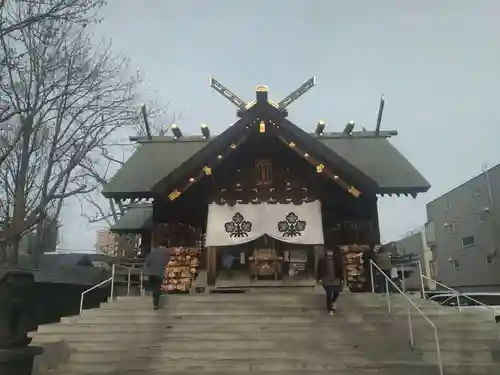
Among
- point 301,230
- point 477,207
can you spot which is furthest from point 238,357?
point 477,207

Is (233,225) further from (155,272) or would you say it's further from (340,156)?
(340,156)

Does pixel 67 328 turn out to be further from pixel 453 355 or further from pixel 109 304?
pixel 453 355

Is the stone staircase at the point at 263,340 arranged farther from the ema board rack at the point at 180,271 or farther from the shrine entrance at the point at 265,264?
the shrine entrance at the point at 265,264

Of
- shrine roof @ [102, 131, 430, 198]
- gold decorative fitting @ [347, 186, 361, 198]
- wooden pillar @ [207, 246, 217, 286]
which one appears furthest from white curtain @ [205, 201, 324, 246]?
shrine roof @ [102, 131, 430, 198]

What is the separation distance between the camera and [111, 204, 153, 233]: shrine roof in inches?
758

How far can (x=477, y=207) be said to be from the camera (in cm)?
2967

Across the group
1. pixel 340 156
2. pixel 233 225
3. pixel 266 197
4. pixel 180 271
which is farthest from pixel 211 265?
pixel 340 156

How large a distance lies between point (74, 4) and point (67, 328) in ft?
24.3

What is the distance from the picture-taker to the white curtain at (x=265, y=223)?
40.8 feet

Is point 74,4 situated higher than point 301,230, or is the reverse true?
point 74,4

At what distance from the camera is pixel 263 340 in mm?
8219

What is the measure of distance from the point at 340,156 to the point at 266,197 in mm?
2522

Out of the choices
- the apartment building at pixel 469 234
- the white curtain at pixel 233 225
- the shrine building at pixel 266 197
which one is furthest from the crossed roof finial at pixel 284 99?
the apartment building at pixel 469 234

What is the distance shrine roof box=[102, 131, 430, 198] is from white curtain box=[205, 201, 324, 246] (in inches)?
75.9
